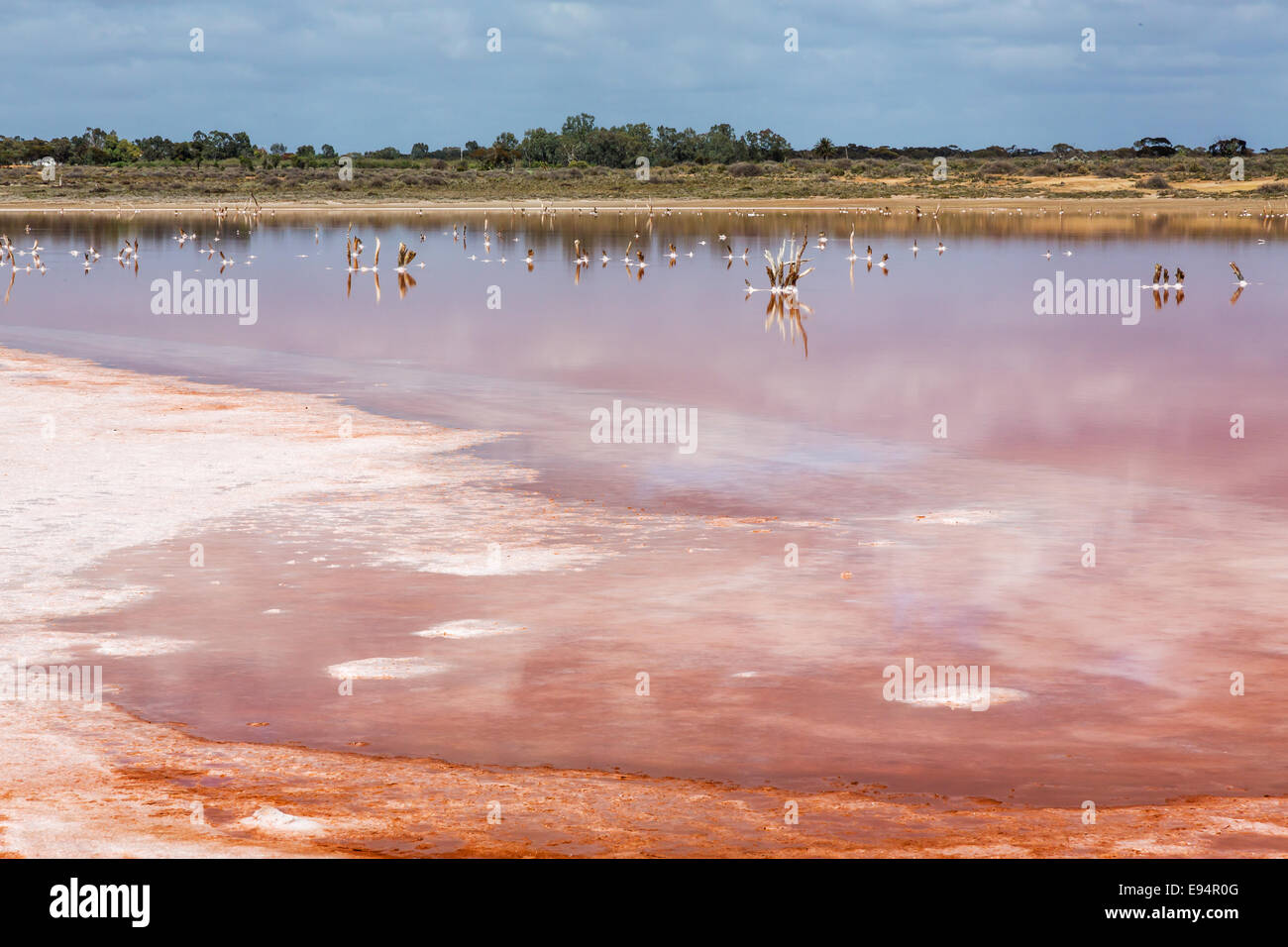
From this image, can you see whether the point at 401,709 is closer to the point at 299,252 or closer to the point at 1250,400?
the point at 1250,400

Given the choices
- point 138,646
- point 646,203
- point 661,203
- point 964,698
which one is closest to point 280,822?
point 138,646

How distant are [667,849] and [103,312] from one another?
31.8 meters

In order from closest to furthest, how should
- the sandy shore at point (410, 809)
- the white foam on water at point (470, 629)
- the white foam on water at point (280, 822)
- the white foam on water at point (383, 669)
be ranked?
the sandy shore at point (410, 809) < the white foam on water at point (280, 822) < the white foam on water at point (383, 669) < the white foam on water at point (470, 629)

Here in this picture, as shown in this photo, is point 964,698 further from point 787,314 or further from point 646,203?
point 646,203

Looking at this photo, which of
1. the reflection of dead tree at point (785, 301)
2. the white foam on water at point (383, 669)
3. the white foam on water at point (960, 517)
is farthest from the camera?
the reflection of dead tree at point (785, 301)

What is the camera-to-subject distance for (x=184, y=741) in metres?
8.22

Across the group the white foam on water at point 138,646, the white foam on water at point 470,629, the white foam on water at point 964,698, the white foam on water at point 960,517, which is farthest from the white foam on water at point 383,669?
the white foam on water at point 960,517

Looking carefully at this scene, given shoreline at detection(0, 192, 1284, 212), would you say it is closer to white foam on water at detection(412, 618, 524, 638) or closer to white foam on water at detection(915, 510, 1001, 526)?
white foam on water at detection(915, 510, 1001, 526)

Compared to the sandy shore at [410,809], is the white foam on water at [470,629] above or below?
above

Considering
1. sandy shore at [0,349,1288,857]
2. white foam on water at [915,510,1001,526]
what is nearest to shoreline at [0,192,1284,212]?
white foam on water at [915,510,1001,526]

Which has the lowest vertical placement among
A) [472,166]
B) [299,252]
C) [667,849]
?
[667,849]

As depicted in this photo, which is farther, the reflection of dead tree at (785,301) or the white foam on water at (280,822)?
the reflection of dead tree at (785,301)

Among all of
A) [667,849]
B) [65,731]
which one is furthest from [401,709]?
Answer: [667,849]

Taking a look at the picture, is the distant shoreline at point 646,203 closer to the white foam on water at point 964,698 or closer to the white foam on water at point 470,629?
the white foam on water at point 470,629
